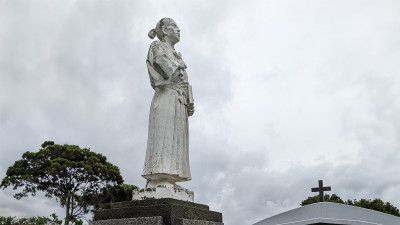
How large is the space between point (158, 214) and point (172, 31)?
362cm

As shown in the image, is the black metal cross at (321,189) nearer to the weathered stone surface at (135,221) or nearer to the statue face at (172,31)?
the statue face at (172,31)

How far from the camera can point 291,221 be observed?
11133 mm

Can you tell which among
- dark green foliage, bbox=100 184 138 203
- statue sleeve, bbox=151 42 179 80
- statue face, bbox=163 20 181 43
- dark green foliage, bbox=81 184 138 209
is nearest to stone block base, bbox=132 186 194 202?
statue sleeve, bbox=151 42 179 80

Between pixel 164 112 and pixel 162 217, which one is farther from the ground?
pixel 164 112

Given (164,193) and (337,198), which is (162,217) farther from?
(337,198)

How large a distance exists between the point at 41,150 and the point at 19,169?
1.95m

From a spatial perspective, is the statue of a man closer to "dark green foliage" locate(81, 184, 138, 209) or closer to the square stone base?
the square stone base

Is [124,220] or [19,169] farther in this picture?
[19,169]

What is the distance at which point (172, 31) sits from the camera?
795 centimetres

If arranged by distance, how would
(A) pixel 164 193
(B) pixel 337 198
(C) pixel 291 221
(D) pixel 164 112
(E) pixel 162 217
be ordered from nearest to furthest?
(E) pixel 162 217 < (A) pixel 164 193 < (D) pixel 164 112 < (C) pixel 291 221 < (B) pixel 337 198

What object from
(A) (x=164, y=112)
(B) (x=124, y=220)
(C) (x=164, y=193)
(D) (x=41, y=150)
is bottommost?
(B) (x=124, y=220)

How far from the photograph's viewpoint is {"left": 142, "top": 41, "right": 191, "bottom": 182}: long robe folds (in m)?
7.02

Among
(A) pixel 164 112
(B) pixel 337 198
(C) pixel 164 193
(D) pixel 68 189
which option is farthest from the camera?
(B) pixel 337 198

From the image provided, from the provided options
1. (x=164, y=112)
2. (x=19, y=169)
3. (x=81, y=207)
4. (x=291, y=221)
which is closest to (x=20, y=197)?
(x=19, y=169)
